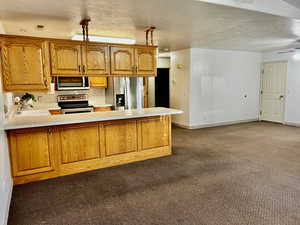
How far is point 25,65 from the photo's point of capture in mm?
3098

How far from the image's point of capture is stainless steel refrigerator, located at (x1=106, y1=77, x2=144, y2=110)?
18.6 feet

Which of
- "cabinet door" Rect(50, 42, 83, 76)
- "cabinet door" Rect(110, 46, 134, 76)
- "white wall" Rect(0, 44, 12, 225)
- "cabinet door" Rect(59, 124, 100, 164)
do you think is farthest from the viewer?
"cabinet door" Rect(110, 46, 134, 76)

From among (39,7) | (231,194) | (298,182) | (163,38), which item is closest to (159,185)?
(231,194)

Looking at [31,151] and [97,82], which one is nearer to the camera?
[31,151]

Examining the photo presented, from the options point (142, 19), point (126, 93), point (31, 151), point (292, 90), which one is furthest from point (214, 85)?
point (31, 151)

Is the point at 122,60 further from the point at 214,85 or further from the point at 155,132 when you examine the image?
the point at 214,85

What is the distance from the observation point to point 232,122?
745 centimetres

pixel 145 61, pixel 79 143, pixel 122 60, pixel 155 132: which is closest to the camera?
pixel 79 143

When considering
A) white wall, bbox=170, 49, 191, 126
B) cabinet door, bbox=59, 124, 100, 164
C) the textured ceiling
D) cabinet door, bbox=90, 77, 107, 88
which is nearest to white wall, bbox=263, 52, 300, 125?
the textured ceiling

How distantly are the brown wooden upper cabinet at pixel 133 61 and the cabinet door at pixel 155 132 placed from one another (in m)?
0.93

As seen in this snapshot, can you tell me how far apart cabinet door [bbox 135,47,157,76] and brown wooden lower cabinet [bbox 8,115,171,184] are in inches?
35.8

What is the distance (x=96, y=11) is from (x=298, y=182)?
3.87m

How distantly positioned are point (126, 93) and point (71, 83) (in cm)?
145

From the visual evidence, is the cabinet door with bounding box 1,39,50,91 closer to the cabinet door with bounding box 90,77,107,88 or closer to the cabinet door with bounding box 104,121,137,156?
the cabinet door with bounding box 104,121,137,156
